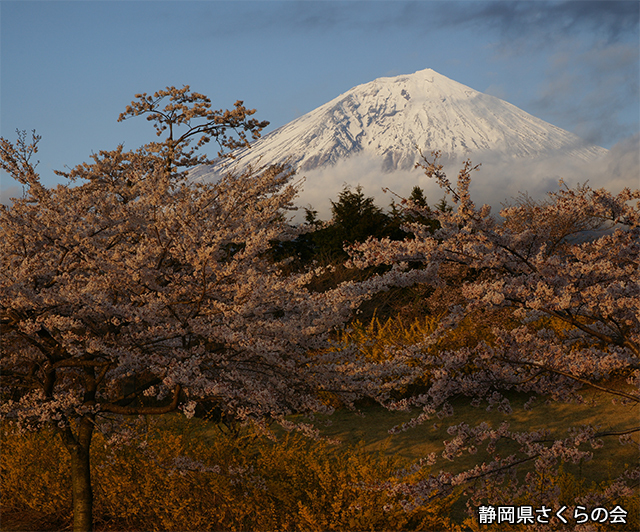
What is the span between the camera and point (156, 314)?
13.7ft

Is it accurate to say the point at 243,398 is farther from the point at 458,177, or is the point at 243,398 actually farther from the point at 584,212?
the point at 584,212

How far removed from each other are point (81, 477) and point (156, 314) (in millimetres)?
1952

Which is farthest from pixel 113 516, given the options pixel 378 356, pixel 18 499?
pixel 378 356

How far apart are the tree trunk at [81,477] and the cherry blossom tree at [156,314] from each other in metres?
0.01

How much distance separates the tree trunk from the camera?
4902 millimetres

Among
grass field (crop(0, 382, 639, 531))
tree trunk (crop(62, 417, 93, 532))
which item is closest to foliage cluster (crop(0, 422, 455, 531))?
grass field (crop(0, 382, 639, 531))

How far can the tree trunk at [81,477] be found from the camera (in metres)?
4.90

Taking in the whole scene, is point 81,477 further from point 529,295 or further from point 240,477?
point 529,295

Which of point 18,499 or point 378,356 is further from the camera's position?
point 378,356

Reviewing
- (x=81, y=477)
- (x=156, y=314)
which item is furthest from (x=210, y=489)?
(x=156, y=314)

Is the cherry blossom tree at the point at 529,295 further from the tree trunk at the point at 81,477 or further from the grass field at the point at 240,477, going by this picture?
the tree trunk at the point at 81,477

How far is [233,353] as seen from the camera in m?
4.30

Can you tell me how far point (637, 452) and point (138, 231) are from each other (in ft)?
20.0

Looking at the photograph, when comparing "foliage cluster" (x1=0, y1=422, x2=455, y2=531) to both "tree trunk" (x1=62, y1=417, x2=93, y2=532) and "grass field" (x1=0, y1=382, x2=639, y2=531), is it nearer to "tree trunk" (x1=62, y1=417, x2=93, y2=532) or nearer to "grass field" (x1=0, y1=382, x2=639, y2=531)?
"grass field" (x1=0, y1=382, x2=639, y2=531)
